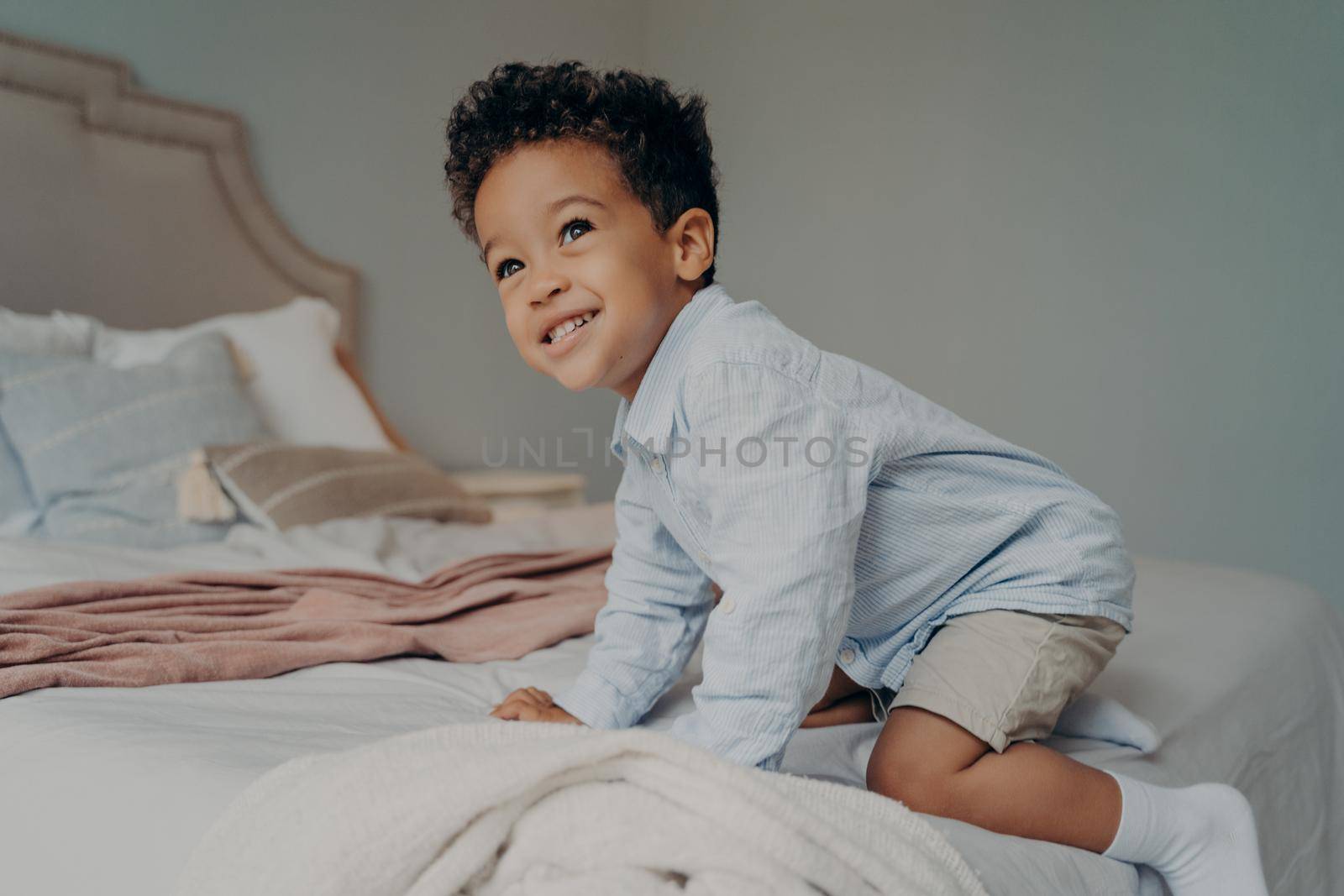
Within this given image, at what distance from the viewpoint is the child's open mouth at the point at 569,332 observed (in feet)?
3.56

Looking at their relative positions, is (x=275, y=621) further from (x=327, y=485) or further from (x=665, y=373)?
(x=327, y=485)

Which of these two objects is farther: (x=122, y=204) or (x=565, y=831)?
(x=122, y=204)

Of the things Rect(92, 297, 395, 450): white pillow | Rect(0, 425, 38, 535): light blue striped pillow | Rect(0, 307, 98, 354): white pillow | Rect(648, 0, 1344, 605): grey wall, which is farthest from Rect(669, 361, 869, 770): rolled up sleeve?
Rect(648, 0, 1344, 605): grey wall

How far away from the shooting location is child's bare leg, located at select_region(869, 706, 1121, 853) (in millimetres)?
906

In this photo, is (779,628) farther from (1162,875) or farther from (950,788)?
(1162,875)

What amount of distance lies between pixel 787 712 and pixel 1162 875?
0.40 metres

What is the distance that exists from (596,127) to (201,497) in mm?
1361

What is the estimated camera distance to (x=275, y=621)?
1.38 meters

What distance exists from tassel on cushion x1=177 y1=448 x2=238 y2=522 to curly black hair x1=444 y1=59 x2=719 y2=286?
44.9 inches

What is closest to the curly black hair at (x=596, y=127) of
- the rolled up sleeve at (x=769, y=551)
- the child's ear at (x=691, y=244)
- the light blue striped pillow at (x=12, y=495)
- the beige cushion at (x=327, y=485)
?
the child's ear at (x=691, y=244)

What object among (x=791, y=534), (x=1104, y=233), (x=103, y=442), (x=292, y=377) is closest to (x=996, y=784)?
(x=791, y=534)

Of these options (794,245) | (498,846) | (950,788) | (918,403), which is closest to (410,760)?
(498,846)

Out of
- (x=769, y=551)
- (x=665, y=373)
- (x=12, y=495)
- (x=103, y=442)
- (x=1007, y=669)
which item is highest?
(x=665, y=373)

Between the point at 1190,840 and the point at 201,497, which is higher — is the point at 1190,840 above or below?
above
